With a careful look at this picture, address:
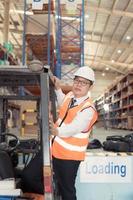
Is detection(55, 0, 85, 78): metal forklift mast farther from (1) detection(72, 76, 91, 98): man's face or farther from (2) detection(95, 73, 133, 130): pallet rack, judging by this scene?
(1) detection(72, 76, 91, 98): man's face

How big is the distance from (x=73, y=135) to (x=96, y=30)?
1957 centimetres

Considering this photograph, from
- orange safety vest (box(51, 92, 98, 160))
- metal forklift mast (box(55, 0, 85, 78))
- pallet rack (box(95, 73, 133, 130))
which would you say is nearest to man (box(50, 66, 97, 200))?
orange safety vest (box(51, 92, 98, 160))

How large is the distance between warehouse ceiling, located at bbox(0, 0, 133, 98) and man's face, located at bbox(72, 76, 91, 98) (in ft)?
19.7

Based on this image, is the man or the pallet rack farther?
the pallet rack

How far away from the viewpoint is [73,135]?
3.19 metres

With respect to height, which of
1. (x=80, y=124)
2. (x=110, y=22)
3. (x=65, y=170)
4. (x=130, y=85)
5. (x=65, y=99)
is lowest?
(x=65, y=170)

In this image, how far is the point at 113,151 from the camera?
15.0 feet

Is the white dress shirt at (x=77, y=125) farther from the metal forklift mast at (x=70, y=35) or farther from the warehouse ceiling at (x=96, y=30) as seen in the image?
the metal forklift mast at (x=70, y=35)

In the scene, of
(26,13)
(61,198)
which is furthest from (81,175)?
(26,13)

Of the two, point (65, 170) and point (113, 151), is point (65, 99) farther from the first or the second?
point (113, 151)

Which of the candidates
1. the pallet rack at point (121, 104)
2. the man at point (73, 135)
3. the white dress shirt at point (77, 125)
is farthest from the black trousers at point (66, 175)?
the pallet rack at point (121, 104)

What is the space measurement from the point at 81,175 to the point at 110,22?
1636 centimetres

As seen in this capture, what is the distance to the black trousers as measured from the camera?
3.29 m

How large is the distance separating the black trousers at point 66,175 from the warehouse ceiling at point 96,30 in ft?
20.2
